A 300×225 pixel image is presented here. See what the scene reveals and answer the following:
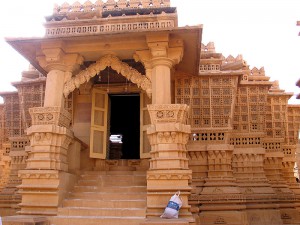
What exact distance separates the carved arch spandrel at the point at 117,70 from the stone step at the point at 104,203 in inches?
110

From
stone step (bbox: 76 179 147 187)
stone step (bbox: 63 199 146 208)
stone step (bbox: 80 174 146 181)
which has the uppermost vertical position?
stone step (bbox: 80 174 146 181)

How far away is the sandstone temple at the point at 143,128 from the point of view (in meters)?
8.33

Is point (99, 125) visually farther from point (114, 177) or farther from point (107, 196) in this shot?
point (107, 196)

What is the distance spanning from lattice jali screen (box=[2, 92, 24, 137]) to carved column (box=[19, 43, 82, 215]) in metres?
4.37

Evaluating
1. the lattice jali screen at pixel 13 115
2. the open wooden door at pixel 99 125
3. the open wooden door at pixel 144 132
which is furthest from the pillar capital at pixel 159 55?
the lattice jali screen at pixel 13 115

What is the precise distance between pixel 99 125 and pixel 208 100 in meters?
3.73

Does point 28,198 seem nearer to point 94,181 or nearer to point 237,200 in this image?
point 94,181

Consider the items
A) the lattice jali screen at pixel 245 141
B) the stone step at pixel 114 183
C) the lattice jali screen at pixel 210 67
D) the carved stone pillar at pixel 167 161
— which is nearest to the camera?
the carved stone pillar at pixel 167 161

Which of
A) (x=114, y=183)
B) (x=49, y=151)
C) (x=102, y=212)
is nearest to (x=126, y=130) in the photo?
(x=114, y=183)

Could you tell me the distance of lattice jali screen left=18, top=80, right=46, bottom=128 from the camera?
12.5m

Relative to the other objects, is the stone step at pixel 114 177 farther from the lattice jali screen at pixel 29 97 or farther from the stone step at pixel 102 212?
the lattice jali screen at pixel 29 97

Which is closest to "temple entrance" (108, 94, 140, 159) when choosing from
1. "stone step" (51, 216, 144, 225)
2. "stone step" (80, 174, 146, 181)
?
"stone step" (80, 174, 146, 181)

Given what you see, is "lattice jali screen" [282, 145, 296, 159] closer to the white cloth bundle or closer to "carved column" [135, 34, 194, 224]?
"carved column" [135, 34, 194, 224]

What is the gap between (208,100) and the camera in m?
11.8
